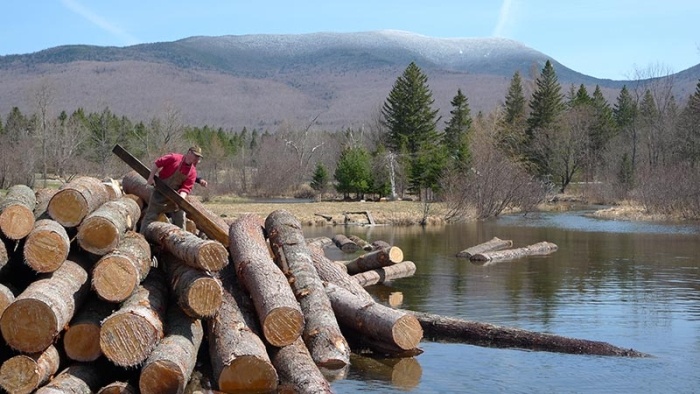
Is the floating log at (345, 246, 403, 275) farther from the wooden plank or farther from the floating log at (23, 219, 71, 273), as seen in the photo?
the floating log at (23, 219, 71, 273)

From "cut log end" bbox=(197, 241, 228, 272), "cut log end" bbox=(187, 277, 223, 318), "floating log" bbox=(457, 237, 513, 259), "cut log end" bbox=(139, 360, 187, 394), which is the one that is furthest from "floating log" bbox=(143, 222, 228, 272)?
"floating log" bbox=(457, 237, 513, 259)

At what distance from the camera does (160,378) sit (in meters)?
10.7

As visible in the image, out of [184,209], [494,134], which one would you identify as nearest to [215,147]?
[494,134]

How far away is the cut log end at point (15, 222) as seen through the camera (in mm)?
12461

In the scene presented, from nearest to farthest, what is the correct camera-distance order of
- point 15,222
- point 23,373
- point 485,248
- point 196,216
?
point 23,373, point 15,222, point 196,216, point 485,248

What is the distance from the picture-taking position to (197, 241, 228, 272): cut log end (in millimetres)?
12289

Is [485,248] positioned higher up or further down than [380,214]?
further down

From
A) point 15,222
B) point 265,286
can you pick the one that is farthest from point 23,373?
point 265,286

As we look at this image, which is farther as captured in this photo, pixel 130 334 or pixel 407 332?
pixel 407 332

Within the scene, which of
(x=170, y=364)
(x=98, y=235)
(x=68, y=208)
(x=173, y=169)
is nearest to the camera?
(x=170, y=364)

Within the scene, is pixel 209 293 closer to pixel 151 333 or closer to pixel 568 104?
pixel 151 333

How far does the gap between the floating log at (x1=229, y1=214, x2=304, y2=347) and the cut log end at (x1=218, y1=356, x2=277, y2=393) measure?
0.82 meters

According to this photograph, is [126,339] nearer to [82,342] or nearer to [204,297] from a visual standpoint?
[82,342]

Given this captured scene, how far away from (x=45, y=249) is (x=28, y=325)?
1.59 metres
